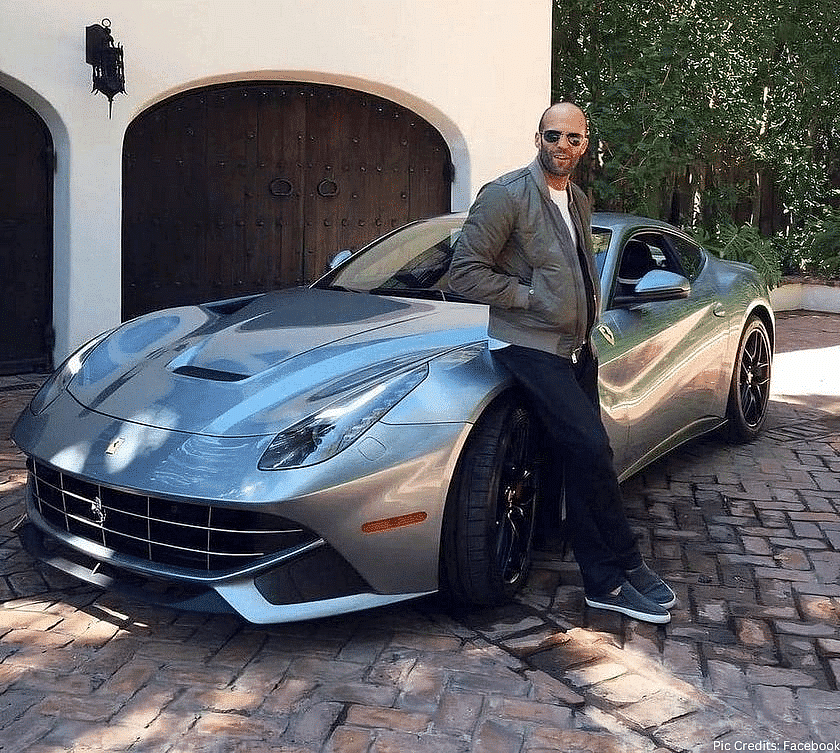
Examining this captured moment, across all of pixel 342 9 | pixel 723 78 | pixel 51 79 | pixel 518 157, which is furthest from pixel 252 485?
pixel 723 78

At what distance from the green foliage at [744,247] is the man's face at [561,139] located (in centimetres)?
1007

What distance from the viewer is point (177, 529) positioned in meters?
3.52

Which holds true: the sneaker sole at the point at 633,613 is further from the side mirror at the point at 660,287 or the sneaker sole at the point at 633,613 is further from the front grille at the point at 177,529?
the side mirror at the point at 660,287

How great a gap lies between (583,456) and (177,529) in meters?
1.33

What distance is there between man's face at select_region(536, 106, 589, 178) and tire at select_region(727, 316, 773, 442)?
2.64m

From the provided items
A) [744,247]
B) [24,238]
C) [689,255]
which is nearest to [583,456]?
[689,255]

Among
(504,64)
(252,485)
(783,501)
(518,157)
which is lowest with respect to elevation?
(783,501)

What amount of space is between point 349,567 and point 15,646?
107 cm

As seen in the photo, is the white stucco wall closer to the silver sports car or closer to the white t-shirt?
the silver sports car

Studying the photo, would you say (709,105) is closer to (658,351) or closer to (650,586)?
(658,351)

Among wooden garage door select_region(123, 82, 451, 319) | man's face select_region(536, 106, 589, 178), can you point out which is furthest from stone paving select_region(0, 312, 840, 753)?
wooden garage door select_region(123, 82, 451, 319)

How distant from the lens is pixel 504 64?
33.3 feet

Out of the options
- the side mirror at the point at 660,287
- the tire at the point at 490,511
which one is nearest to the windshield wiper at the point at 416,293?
the side mirror at the point at 660,287

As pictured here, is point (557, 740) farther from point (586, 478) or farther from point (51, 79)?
point (51, 79)
